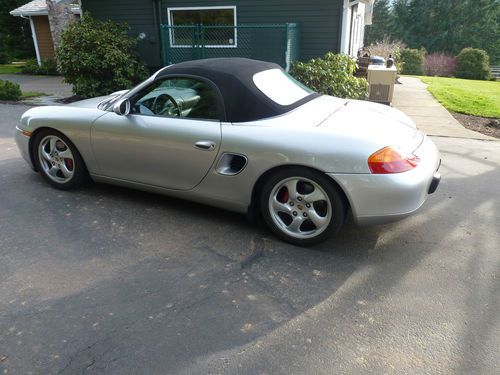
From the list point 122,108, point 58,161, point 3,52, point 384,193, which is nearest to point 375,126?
point 384,193

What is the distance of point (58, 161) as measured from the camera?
4594 mm

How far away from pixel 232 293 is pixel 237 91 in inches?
66.4

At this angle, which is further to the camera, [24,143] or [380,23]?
[380,23]

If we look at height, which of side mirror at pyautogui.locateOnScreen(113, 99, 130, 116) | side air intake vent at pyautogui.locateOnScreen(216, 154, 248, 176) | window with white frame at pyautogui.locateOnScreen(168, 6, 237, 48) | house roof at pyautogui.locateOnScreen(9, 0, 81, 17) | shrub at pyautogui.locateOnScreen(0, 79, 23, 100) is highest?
house roof at pyautogui.locateOnScreen(9, 0, 81, 17)

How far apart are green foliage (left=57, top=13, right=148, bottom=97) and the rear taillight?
29.3 ft

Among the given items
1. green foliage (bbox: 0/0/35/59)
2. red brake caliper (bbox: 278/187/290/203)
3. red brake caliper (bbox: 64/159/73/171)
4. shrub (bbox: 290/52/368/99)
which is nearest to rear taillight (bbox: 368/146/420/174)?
red brake caliper (bbox: 278/187/290/203)

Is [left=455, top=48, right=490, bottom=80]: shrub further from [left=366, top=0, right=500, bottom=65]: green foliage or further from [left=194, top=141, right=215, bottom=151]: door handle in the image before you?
[left=194, top=141, right=215, bottom=151]: door handle

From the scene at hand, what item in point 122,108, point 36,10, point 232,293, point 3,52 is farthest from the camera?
point 3,52

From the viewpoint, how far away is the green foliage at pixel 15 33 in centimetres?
2452

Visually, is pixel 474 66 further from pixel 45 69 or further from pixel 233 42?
pixel 45 69

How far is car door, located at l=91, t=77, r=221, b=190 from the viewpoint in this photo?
3664 millimetres

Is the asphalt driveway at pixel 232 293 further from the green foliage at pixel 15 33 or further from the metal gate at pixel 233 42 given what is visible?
the green foliage at pixel 15 33

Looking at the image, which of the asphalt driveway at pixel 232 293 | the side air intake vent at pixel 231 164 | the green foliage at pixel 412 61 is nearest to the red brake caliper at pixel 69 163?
the asphalt driveway at pixel 232 293

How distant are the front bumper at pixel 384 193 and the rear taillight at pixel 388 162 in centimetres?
4
